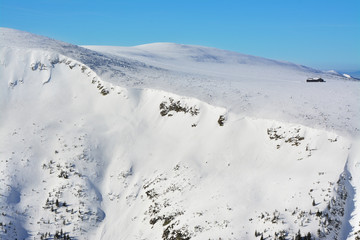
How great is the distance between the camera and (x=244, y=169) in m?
28.7

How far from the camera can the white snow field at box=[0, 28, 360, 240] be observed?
76.5ft

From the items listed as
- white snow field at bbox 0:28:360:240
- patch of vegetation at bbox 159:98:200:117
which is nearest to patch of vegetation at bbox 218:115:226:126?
white snow field at bbox 0:28:360:240

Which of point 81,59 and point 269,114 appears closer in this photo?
point 269,114

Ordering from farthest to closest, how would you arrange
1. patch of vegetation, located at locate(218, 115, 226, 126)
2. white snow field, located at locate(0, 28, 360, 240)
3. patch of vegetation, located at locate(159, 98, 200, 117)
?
patch of vegetation, located at locate(159, 98, 200, 117)
patch of vegetation, located at locate(218, 115, 226, 126)
white snow field, located at locate(0, 28, 360, 240)

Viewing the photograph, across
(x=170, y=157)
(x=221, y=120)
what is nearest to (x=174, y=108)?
→ (x=221, y=120)

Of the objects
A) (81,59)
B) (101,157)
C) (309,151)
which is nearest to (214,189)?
(309,151)

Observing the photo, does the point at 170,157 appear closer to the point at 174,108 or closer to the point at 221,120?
the point at 221,120

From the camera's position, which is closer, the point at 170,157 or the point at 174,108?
the point at 170,157

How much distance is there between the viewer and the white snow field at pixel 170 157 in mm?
23312

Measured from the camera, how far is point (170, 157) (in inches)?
1337

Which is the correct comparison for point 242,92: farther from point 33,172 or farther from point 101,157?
point 33,172

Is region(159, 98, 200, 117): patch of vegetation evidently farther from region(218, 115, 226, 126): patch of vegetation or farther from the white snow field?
region(218, 115, 226, 126): patch of vegetation

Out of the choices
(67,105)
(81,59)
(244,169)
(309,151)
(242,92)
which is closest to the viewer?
(309,151)

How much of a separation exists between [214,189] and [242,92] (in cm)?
1734
